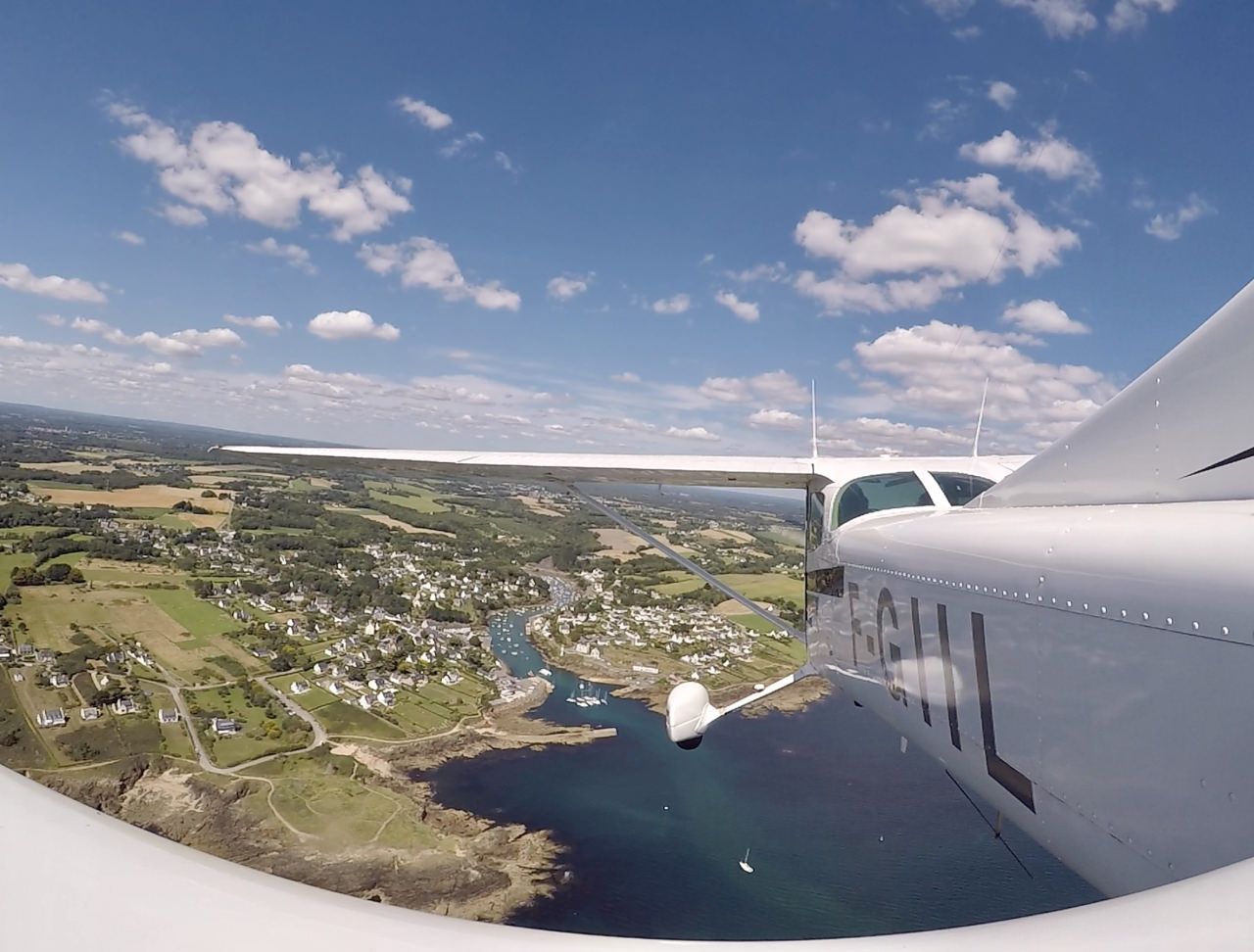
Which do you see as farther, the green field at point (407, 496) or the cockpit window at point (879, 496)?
the green field at point (407, 496)

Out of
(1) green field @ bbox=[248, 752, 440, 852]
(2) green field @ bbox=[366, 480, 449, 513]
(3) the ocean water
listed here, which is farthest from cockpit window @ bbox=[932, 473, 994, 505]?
(2) green field @ bbox=[366, 480, 449, 513]

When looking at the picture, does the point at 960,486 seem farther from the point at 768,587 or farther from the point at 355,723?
the point at 768,587

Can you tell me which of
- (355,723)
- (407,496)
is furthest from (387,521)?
(355,723)

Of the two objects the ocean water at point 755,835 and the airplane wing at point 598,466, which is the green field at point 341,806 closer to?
the ocean water at point 755,835

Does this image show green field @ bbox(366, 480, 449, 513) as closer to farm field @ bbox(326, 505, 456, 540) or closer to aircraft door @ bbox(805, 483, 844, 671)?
farm field @ bbox(326, 505, 456, 540)

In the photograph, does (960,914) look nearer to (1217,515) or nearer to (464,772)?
(464,772)

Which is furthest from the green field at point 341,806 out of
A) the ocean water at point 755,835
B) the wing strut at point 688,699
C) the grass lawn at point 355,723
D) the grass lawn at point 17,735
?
the wing strut at point 688,699

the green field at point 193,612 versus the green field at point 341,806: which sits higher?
the green field at point 193,612
